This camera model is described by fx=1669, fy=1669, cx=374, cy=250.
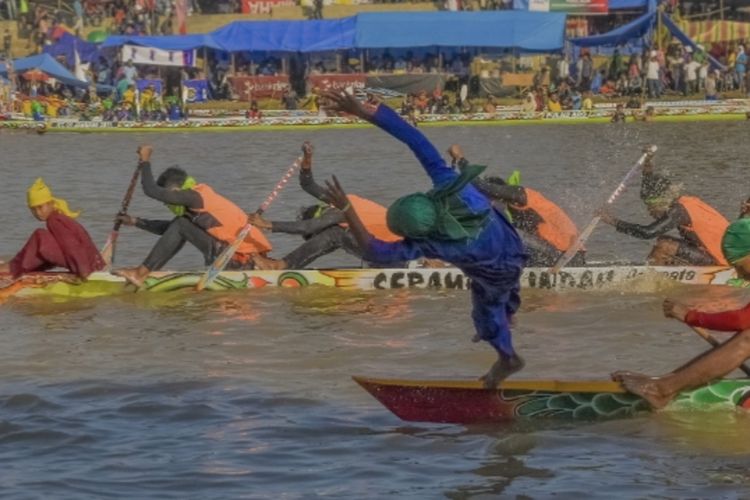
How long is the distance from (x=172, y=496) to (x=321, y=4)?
38.7 m

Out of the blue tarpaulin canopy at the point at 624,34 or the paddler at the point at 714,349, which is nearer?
the paddler at the point at 714,349

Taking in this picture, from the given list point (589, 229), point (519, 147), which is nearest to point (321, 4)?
point (519, 147)

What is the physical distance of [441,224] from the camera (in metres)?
8.66

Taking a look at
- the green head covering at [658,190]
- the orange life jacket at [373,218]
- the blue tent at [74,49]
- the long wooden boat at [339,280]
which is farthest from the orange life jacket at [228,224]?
the blue tent at [74,49]

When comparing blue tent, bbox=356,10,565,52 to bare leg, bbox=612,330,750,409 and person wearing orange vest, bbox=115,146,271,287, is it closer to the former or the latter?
person wearing orange vest, bbox=115,146,271,287

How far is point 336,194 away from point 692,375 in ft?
7.73

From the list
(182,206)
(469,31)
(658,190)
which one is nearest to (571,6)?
(469,31)

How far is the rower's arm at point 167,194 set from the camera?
1453 cm

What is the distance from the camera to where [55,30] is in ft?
156

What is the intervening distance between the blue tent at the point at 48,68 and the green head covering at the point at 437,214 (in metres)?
35.7

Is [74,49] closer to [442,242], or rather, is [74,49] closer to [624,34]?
[624,34]

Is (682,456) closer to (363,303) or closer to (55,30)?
(363,303)

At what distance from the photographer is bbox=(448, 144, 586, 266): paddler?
1473cm

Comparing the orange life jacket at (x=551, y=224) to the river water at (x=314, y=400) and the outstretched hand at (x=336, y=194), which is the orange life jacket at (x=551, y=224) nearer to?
the river water at (x=314, y=400)
